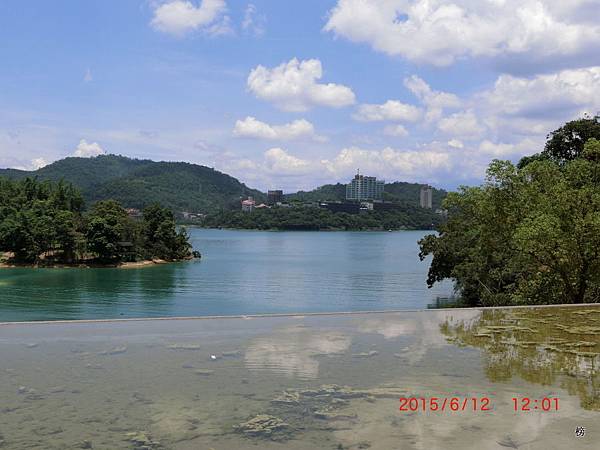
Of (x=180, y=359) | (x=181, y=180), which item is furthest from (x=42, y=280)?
(x=181, y=180)

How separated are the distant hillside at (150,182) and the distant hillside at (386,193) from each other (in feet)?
53.0

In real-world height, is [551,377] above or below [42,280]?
above

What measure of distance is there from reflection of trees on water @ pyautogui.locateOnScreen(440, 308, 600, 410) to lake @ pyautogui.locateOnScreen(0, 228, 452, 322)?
2105 centimetres

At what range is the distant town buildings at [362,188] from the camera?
17188 cm

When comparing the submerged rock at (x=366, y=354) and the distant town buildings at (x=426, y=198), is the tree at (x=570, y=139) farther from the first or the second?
the distant town buildings at (x=426, y=198)

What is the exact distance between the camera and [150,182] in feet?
480

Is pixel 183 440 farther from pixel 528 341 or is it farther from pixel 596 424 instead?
pixel 528 341

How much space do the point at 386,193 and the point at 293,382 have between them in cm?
16985

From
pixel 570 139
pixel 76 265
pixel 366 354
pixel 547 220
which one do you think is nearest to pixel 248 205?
pixel 76 265

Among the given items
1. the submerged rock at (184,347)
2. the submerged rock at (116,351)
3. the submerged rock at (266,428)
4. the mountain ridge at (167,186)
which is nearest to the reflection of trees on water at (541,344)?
the submerged rock at (266,428)

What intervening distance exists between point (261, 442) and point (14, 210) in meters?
61.6

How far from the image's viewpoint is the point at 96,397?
13.6 feet

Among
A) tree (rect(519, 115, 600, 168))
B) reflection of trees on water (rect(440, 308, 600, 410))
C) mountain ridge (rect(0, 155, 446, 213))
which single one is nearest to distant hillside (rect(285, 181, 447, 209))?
mountain ridge (rect(0, 155, 446, 213))

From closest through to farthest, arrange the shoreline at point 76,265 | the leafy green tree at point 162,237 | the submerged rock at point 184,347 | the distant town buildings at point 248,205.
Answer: the submerged rock at point 184,347, the shoreline at point 76,265, the leafy green tree at point 162,237, the distant town buildings at point 248,205
